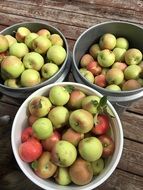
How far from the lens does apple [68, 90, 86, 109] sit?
2.91ft

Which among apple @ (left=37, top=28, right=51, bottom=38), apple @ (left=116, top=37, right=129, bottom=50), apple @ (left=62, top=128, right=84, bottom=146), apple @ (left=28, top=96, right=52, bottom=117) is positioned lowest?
apple @ (left=62, top=128, right=84, bottom=146)

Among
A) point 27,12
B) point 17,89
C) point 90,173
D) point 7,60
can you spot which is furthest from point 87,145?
point 27,12

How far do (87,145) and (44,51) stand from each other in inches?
15.2

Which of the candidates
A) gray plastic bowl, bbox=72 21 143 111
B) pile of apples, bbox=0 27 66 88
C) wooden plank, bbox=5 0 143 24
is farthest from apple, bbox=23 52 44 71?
wooden plank, bbox=5 0 143 24

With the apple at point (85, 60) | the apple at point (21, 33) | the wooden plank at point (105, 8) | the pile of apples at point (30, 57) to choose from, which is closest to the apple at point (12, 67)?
the pile of apples at point (30, 57)

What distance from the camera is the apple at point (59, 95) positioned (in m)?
0.87

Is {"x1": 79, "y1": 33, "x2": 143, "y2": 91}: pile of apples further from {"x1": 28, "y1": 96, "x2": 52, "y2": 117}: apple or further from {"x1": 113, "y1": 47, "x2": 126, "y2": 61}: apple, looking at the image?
{"x1": 28, "y1": 96, "x2": 52, "y2": 117}: apple

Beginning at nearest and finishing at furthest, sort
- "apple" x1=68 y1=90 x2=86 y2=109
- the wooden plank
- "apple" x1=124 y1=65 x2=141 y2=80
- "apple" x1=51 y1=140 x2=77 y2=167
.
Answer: "apple" x1=51 y1=140 x2=77 y2=167 < "apple" x1=68 y1=90 x2=86 y2=109 < "apple" x1=124 y1=65 x2=141 y2=80 < the wooden plank

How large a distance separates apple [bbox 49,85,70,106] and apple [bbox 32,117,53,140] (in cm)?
7

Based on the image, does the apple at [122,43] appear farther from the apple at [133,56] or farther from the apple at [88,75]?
the apple at [88,75]

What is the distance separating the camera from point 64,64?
97 centimetres

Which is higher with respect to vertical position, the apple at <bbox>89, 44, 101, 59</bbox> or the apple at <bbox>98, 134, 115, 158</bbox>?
the apple at <bbox>89, 44, 101, 59</bbox>

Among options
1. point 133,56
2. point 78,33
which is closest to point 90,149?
point 133,56

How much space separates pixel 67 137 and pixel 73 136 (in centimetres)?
2
